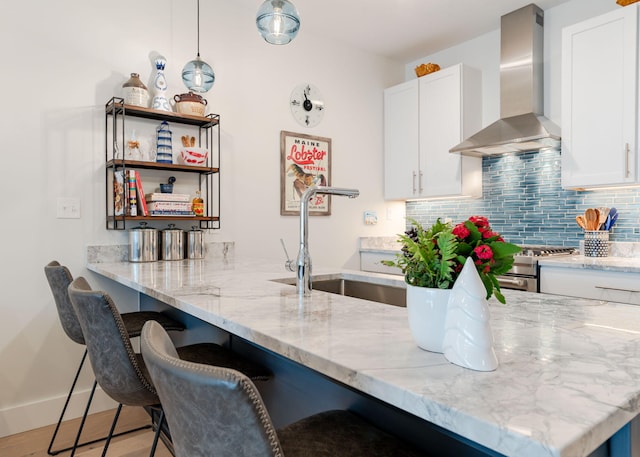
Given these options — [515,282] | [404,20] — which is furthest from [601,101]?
[404,20]

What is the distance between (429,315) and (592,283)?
7.08 feet

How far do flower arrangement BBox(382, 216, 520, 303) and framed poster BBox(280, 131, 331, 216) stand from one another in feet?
8.72

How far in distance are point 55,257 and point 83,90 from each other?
1.00m

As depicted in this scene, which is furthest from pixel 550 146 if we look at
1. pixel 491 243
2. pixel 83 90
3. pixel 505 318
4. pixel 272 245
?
pixel 83 90

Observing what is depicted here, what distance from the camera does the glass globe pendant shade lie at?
269cm

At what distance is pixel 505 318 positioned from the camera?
1096 millimetres

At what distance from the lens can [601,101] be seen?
267 cm

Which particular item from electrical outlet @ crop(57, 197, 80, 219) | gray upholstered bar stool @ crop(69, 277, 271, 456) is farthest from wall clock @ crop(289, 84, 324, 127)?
gray upholstered bar stool @ crop(69, 277, 271, 456)

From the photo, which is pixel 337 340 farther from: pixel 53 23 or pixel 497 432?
pixel 53 23

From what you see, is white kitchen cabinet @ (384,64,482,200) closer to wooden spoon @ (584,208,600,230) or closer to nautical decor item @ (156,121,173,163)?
wooden spoon @ (584,208,600,230)

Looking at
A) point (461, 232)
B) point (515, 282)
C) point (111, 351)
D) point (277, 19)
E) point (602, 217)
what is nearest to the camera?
point (461, 232)

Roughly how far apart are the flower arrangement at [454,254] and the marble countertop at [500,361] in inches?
5.2

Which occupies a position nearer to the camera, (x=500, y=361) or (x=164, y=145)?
(x=500, y=361)

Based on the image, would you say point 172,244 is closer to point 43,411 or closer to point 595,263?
point 43,411
